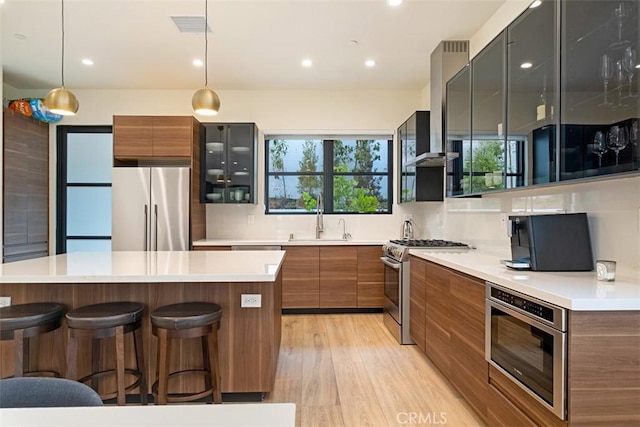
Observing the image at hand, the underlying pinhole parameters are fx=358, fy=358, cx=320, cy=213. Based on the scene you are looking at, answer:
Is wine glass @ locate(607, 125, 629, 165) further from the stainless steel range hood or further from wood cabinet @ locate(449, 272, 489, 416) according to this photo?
the stainless steel range hood

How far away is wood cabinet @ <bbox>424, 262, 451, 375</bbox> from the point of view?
2.70 m

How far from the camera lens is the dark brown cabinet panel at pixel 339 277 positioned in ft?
15.2

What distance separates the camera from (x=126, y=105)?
5.06 m

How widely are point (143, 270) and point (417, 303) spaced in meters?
2.35

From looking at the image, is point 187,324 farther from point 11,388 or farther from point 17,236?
point 17,236

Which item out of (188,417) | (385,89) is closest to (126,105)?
(385,89)

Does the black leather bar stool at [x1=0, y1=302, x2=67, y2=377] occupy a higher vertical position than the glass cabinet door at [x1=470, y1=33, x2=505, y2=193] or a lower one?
lower

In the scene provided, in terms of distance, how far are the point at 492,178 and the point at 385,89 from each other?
9.60 feet

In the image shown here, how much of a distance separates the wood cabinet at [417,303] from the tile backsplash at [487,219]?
624mm

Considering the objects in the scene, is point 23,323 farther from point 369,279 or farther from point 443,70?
point 443,70

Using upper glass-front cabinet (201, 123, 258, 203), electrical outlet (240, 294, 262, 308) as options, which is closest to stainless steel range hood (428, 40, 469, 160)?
electrical outlet (240, 294, 262, 308)

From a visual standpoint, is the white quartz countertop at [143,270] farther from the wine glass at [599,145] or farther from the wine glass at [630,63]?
the wine glass at [630,63]

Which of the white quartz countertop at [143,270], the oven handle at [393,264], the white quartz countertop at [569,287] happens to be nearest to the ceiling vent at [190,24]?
the white quartz countertop at [143,270]

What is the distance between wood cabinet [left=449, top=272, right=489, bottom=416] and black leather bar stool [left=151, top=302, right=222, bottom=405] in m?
1.59
